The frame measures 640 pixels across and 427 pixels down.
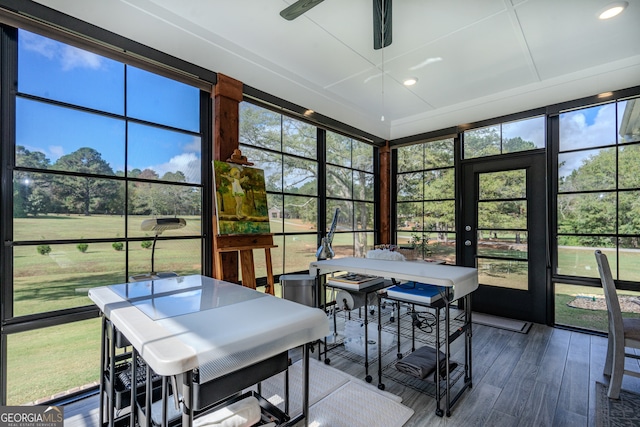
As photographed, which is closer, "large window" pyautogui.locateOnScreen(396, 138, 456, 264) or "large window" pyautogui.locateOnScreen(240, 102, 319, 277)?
"large window" pyautogui.locateOnScreen(240, 102, 319, 277)

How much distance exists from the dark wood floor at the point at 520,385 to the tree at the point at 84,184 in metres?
1.39

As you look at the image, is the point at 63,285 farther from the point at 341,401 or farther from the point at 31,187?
the point at 341,401

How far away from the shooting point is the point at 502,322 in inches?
145

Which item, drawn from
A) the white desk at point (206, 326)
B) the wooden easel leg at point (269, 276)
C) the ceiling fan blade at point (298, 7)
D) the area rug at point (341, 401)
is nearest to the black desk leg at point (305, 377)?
the white desk at point (206, 326)

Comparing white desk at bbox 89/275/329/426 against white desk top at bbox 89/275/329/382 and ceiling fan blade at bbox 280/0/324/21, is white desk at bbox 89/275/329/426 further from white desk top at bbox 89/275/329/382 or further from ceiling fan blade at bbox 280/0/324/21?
ceiling fan blade at bbox 280/0/324/21

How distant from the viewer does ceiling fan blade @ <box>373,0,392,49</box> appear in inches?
84.7

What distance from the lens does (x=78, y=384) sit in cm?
217

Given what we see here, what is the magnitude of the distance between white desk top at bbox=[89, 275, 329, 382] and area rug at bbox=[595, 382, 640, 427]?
83.0 inches

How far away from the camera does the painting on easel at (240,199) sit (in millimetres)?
2648

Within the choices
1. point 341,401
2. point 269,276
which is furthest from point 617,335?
point 269,276

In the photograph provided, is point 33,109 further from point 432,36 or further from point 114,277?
point 432,36

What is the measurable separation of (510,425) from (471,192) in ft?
9.62

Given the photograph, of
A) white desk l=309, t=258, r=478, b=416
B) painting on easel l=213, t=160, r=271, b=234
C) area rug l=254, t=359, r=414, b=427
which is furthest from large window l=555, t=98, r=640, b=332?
painting on easel l=213, t=160, r=271, b=234

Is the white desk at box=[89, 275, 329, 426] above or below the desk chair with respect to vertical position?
above
